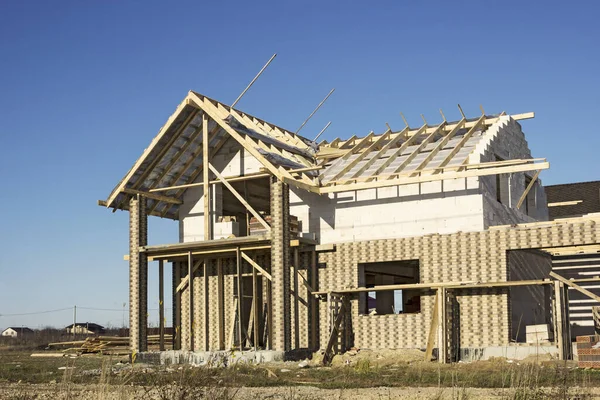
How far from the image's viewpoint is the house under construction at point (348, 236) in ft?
78.3

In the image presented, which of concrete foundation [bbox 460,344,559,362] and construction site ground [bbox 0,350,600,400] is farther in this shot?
concrete foundation [bbox 460,344,559,362]

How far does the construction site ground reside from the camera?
1073 centimetres

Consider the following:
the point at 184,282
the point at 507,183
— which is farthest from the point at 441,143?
the point at 184,282

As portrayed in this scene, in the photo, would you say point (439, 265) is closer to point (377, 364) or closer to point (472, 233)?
point (472, 233)

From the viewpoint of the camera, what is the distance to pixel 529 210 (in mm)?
29656

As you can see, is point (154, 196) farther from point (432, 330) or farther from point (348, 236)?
point (432, 330)

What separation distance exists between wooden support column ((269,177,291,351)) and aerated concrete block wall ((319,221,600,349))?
5.23ft

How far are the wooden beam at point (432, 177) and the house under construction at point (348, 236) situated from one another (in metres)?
0.04

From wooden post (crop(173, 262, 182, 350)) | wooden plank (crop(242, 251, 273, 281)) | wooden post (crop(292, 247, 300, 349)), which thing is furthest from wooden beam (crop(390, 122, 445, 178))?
wooden post (crop(173, 262, 182, 350))

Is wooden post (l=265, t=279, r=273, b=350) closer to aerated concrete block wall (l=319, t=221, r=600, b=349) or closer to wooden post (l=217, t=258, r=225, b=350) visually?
aerated concrete block wall (l=319, t=221, r=600, b=349)

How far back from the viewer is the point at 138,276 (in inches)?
1104

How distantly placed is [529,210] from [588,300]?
4.93 metres

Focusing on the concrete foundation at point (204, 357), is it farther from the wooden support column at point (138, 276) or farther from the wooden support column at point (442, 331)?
the wooden support column at point (442, 331)

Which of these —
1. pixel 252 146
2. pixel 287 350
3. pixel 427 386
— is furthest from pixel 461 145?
pixel 427 386
